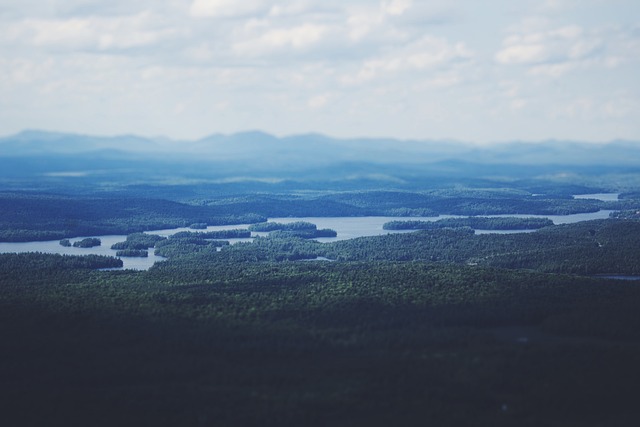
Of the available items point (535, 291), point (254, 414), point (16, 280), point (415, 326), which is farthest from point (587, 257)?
point (254, 414)

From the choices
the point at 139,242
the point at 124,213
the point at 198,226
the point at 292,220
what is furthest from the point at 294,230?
the point at 124,213

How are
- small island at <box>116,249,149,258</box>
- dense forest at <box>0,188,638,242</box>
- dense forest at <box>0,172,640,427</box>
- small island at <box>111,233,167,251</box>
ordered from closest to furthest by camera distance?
dense forest at <box>0,172,640,427</box> → small island at <box>116,249,149,258</box> → small island at <box>111,233,167,251</box> → dense forest at <box>0,188,638,242</box>

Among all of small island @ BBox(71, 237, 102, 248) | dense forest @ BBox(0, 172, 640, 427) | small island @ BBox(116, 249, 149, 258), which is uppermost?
small island @ BBox(71, 237, 102, 248)

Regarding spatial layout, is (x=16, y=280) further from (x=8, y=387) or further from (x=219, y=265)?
(x=8, y=387)

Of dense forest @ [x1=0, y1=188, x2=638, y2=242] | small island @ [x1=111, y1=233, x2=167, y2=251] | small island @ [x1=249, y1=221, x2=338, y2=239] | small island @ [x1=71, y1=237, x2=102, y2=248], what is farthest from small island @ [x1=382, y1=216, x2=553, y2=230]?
small island @ [x1=71, y1=237, x2=102, y2=248]

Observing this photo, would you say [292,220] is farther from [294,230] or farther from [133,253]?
[133,253]

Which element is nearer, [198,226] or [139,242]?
[139,242]

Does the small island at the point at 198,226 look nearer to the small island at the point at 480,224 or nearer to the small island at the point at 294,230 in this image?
the small island at the point at 294,230

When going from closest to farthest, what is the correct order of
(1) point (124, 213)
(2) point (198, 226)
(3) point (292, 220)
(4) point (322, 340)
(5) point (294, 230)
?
(4) point (322, 340)
(5) point (294, 230)
(2) point (198, 226)
(1) point (124, 213)
(3) point (292, 220)

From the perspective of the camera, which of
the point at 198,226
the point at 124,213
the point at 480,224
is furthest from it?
the point at 124,213

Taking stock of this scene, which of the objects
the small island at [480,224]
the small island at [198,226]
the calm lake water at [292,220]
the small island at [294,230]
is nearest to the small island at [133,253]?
the calm lake water at [292,220]

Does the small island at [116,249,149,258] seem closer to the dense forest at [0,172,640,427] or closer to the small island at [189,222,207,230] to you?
the dense forest at [0,172,640,427]
